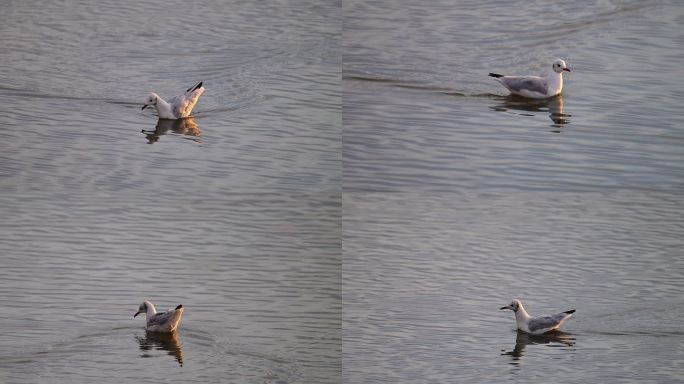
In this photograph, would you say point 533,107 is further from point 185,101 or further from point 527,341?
point 185,101

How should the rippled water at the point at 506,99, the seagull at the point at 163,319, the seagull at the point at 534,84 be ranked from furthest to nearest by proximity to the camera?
the seagull at the point at 534,84 → the rippled water at the point at 506,99 → the seagull at the point at 163,319

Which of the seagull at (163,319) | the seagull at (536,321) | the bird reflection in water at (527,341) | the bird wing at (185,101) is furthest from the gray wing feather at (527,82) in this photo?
the seagull at (163,319)

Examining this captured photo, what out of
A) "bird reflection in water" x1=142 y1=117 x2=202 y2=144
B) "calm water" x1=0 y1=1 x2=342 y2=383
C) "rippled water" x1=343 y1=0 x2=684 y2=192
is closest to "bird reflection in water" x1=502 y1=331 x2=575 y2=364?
"rippled water" x1=343 y1=0 x2=684 y2=192

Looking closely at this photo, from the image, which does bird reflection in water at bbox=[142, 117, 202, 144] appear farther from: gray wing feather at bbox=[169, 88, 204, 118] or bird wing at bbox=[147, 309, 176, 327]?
bird wing at bbox=[147, 309, 176, 327]

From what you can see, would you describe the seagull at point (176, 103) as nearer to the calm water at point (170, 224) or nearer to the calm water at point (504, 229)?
the calm water at point (170, 224)

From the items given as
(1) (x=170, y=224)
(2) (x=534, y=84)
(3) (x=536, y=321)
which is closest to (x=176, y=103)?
(1) (x=170, y=224)
